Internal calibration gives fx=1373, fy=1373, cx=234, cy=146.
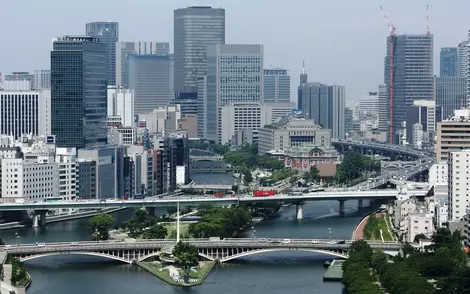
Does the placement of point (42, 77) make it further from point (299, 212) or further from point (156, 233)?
point (156, 233)

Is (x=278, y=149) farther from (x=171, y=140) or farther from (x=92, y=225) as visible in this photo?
(x=92, y=225)

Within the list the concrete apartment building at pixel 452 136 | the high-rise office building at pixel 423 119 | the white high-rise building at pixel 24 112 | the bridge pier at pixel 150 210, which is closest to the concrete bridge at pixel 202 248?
the bridge pier at pixel 150 210

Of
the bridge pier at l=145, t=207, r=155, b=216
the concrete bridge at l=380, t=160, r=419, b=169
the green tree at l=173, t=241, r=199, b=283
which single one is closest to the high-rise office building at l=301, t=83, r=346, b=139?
the concrete bridge at l=380, t=160, r=419, b=169

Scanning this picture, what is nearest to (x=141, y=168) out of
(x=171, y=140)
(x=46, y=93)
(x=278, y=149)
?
(x=171, y=140)

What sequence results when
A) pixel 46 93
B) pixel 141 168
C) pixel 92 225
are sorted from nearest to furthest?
pixel 92 225
pixel 141 168
pixel 46 93

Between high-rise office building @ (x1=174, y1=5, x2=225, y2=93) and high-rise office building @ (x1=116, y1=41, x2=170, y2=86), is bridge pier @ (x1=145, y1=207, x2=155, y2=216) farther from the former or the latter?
high-rise office building @ (x1=116, y1=41, x2=170, y2=86)

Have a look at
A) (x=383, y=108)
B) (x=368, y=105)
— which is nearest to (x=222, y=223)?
(x=383, y=108)
